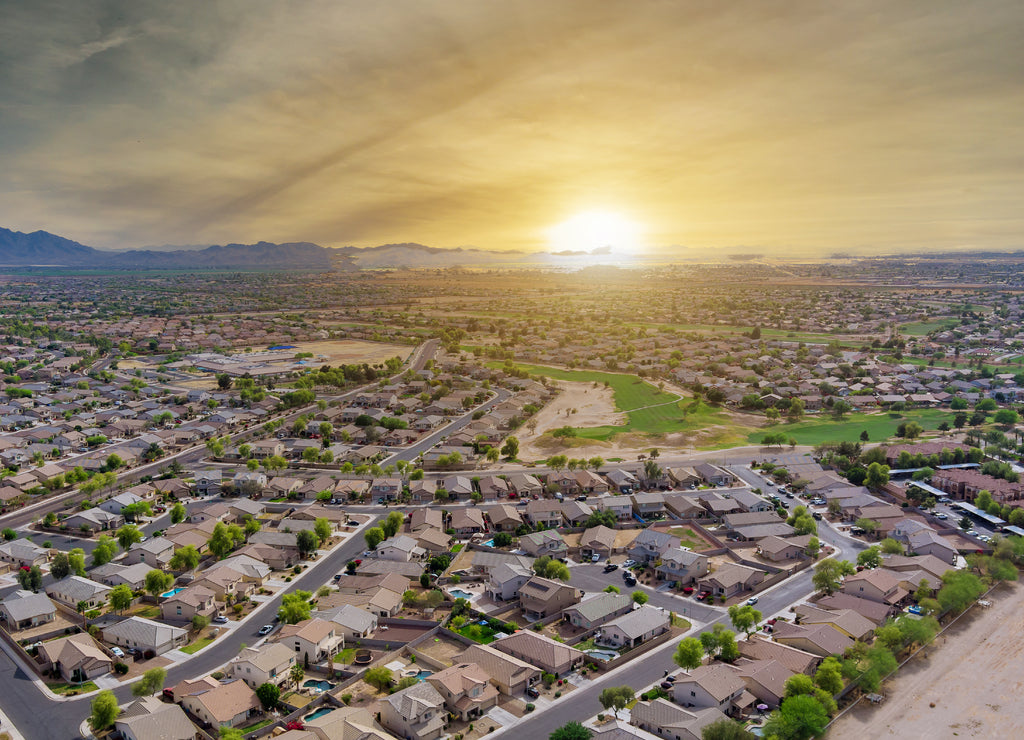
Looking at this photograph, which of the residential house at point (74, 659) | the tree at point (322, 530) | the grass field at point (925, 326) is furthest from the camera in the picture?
the grass field at point (925, 326)

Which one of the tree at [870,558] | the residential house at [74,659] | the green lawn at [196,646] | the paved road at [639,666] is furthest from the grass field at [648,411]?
the residential house at [74,659]

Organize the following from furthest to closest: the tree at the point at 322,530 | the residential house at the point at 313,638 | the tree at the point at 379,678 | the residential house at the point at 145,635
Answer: the tree at the point at 322,530
the residential house at the point at 145,635
the residential house at the point at 313,638
the tree at the point at 379,678

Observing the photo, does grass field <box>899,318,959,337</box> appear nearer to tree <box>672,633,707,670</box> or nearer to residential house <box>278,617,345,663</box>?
tree <box>672,633,707,670</box>

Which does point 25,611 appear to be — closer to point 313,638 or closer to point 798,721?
point 313,638

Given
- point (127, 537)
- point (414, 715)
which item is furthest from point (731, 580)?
point (127, 537)

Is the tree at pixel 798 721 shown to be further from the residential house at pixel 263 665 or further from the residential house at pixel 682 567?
the residential house at pixel 263 665
